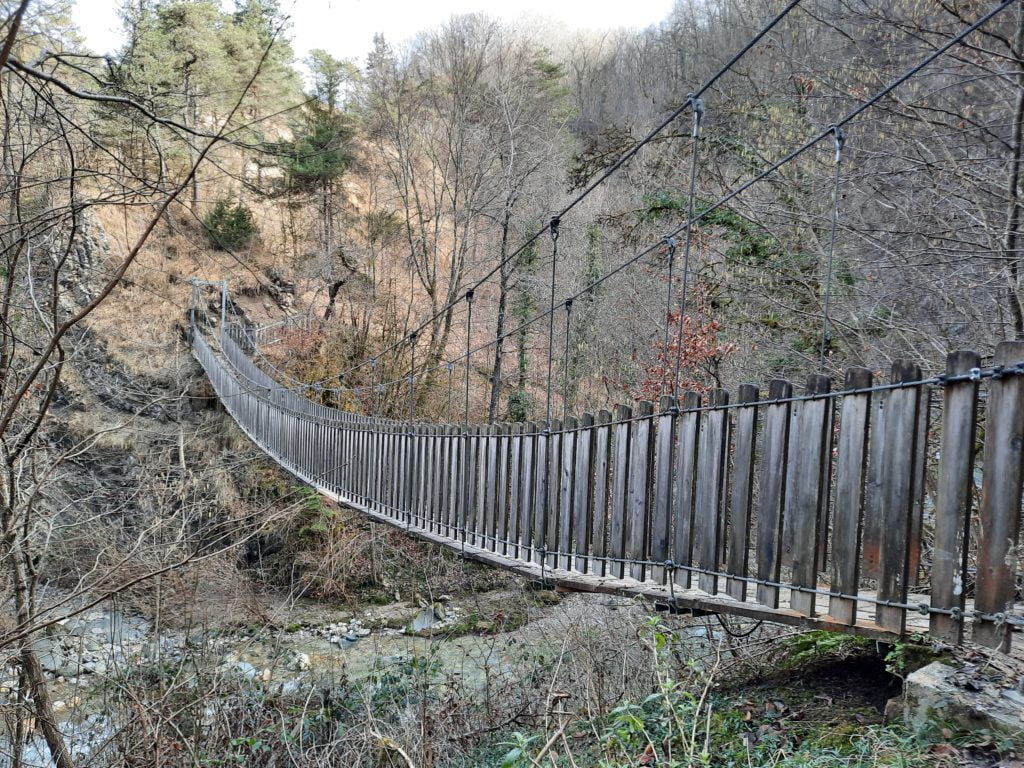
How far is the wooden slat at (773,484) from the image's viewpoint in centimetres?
206

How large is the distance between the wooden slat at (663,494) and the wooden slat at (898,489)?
0.86 metres

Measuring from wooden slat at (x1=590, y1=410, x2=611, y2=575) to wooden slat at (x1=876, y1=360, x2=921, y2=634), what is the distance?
1.34m

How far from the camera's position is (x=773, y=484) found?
210cm

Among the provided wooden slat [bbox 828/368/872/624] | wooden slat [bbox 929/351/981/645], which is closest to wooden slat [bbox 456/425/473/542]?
wooden slat [bbox 828/368/872/624]

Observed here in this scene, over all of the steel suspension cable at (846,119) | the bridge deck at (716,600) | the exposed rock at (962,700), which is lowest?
the exposed rock at (962,700)

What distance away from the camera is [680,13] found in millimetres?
14117

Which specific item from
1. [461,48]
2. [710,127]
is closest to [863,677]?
[710,127]

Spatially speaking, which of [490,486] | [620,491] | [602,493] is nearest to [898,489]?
[620,491]

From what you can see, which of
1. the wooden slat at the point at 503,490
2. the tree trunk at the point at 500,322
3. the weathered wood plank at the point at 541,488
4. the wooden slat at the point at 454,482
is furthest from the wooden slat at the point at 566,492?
the tree trunk at the point at 500,322

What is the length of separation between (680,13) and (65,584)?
44.9 feet

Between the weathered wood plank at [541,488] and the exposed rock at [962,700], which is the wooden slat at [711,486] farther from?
the weathered wood plank at [541,488]

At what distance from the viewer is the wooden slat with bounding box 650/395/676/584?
2557mm

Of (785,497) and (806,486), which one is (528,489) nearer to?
(785,497)

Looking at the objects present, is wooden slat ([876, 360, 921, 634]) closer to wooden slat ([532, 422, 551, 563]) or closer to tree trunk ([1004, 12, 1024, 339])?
wooden slat ([532, 422, 551, 563])
